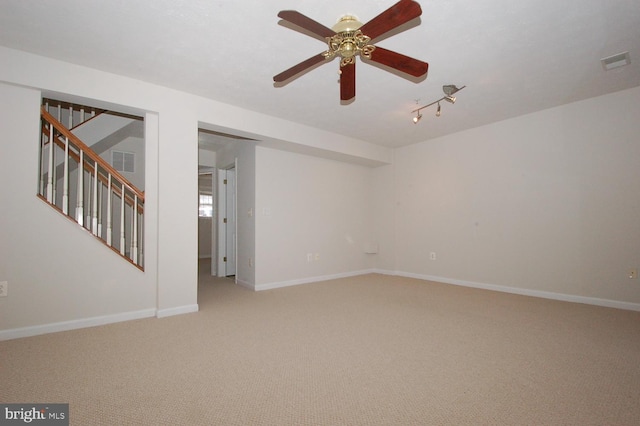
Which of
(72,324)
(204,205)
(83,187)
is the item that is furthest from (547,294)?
(204,205)

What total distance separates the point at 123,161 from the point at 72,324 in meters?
3.32

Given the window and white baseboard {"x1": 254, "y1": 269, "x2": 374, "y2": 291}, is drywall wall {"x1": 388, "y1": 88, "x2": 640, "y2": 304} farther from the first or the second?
the window

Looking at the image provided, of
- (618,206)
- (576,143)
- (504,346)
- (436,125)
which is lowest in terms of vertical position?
(504,346)

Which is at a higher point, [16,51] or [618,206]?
[16,51]

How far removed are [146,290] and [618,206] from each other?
5.29m

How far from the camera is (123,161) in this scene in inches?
205

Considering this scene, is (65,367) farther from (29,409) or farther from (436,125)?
(436,125)

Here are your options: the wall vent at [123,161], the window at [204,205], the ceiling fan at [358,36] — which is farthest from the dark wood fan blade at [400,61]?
the window at [204,205]

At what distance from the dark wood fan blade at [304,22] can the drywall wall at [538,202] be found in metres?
3.57

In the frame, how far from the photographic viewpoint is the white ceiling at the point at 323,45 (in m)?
2.07

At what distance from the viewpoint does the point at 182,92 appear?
10.9 ft

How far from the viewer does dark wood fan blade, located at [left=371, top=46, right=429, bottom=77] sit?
6.56 ft

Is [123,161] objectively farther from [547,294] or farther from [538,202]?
[547,294]

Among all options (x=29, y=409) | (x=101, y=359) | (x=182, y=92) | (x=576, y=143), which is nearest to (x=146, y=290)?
(x=101, y=359)
